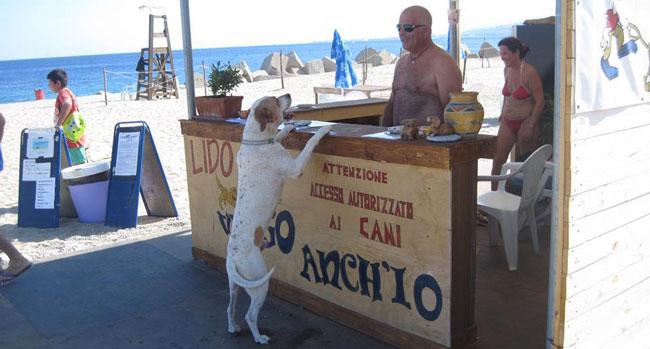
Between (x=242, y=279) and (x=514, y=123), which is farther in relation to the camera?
(x=514, y=123)

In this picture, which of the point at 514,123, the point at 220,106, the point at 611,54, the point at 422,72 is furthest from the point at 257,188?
the point at 514,123

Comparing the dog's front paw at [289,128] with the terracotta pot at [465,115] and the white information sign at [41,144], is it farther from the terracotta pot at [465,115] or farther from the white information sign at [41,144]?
the white information sign at [41,144]

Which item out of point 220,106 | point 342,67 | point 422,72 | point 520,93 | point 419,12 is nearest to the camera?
point 419,12

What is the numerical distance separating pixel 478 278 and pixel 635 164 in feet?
5.53

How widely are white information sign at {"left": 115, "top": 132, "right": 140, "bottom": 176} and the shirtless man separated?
347 cm

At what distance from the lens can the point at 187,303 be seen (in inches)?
173

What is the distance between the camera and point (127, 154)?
673cm

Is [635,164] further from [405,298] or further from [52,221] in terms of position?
[52,221]

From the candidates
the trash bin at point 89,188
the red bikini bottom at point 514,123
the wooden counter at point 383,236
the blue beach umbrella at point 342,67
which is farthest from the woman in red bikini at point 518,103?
the blue beach umbrella at point 342,67

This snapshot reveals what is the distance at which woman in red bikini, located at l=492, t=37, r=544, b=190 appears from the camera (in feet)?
18.7

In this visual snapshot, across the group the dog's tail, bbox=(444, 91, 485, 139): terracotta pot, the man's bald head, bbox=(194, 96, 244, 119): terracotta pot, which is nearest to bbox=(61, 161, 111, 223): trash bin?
bbox=(194, 96, 244, 119): terracotta pot

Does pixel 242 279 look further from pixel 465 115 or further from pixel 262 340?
pixel 465 115

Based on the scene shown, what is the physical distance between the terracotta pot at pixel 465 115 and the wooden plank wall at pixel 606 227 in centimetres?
68

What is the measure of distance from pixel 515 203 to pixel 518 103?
149 cm
